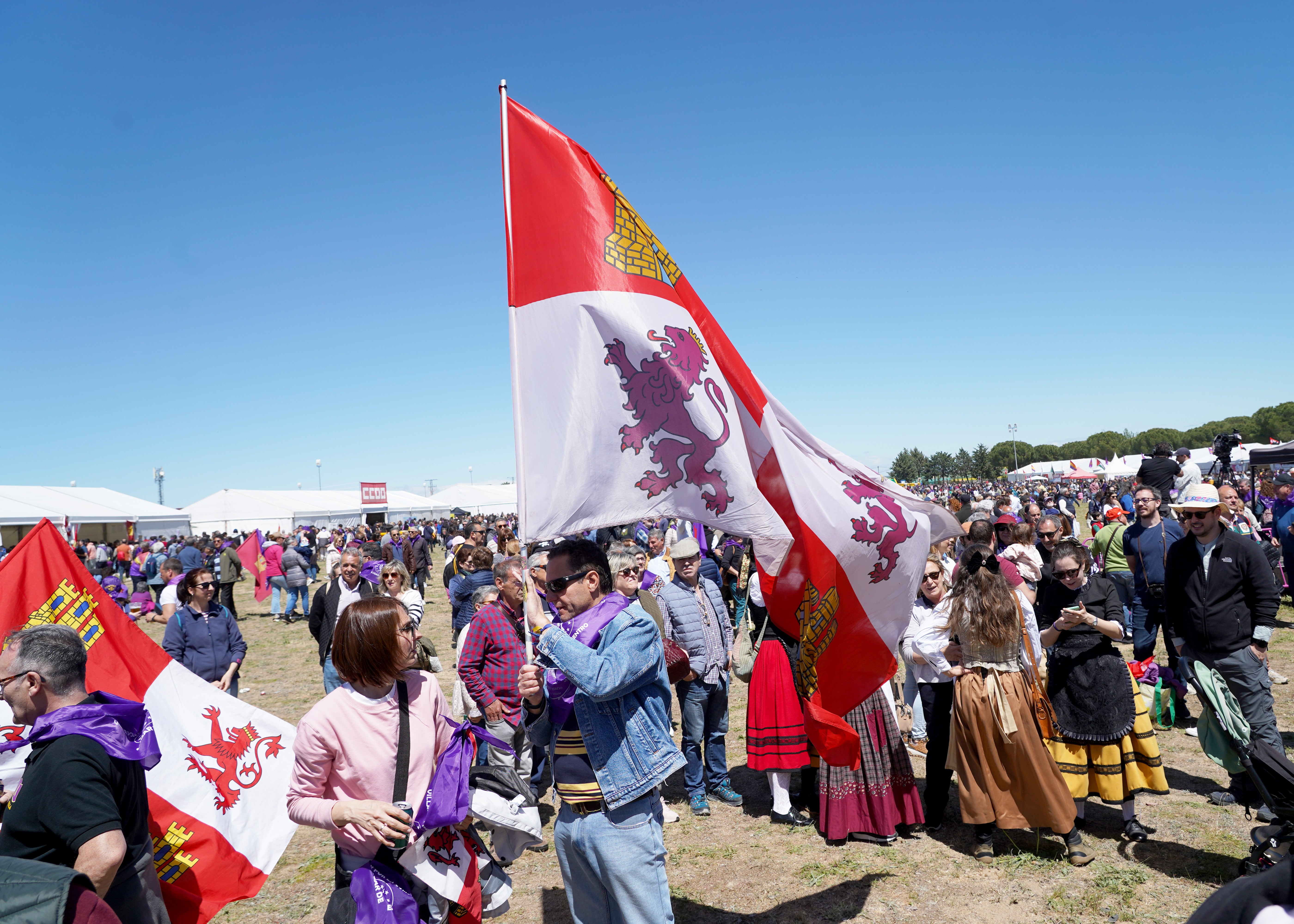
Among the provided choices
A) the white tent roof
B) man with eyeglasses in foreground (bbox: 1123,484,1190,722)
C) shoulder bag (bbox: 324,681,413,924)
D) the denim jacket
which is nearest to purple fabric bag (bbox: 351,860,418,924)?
shoulder bag (bbox: 324,681,413,924)

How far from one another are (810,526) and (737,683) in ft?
24.8

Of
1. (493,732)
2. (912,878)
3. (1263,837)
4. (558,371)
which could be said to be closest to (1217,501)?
(1263,837)

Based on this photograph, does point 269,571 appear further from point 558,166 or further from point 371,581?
point 558,166

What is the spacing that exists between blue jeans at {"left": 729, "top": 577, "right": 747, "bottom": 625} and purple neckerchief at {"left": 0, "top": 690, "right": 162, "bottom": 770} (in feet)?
36.3

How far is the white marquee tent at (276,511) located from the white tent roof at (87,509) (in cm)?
356

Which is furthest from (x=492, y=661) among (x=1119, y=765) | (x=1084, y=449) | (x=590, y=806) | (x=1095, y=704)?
(x=1084, y=449)

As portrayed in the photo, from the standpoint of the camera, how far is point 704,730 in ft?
21.1

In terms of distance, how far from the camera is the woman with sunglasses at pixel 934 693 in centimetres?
555

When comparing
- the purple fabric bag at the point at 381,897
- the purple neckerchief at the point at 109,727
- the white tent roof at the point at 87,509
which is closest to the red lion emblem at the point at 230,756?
the purple neckerchief at the point at 109,727

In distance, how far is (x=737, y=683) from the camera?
10.7m

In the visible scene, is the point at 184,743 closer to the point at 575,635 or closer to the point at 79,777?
the point at 79,777

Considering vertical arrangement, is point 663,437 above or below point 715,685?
above

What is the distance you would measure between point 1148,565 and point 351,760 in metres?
7.96

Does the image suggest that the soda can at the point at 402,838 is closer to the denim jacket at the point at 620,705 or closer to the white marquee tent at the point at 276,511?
the denim jacket at the point at 620,705
